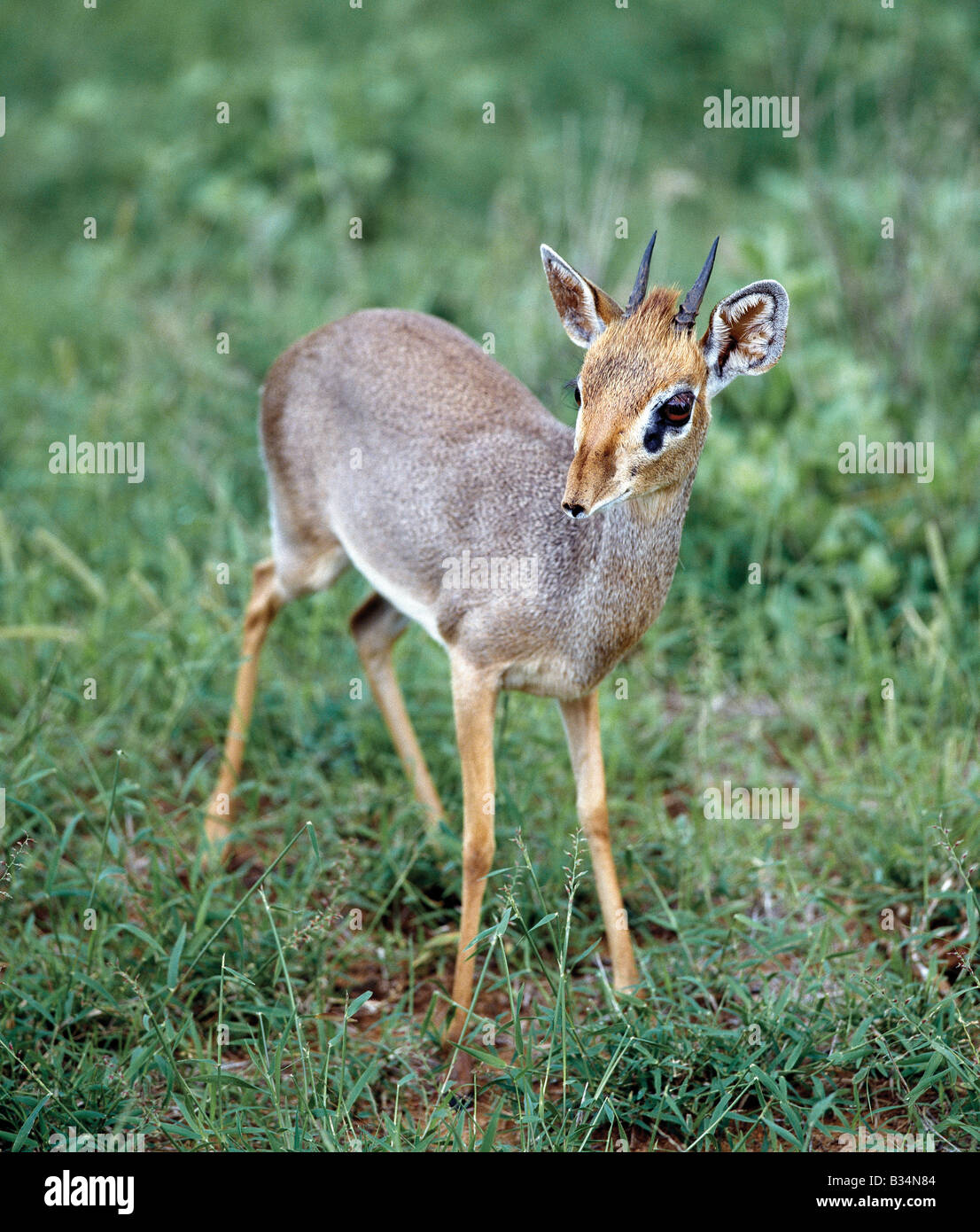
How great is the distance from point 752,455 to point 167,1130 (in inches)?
159

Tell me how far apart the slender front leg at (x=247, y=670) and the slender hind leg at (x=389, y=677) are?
1.10ft

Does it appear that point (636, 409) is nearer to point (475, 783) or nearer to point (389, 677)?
point (475, 783)

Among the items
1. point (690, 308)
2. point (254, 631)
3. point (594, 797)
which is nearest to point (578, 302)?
point (690, 308)

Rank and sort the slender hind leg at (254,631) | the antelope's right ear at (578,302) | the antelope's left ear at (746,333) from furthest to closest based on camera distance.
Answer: the slender hind leg at (254,631) < the antelope's right ear at (578,302) < the antelope's left ear at (746,333)

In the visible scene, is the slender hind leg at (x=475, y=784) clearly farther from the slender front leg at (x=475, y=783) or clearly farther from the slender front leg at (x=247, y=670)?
the slender front leg at (x=247, y=670)

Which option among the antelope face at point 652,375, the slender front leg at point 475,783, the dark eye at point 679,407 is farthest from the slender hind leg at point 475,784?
the dark eye at point 679,407

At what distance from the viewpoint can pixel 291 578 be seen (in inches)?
208

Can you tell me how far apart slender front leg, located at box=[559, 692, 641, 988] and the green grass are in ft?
0.61

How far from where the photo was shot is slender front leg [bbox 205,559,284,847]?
5.25 metres

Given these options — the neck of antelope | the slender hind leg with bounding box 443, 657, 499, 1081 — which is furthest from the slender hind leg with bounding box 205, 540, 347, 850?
the neck of antelope

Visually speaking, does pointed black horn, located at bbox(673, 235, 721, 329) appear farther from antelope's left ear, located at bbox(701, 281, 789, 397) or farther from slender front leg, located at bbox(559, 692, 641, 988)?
slender front leg, located at bbox(559, 692, 641, 988)

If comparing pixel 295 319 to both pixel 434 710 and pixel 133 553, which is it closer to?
pixel 133 553

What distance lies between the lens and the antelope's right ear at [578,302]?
393cm

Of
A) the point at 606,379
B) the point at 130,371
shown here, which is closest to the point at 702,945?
the point at 606,379
